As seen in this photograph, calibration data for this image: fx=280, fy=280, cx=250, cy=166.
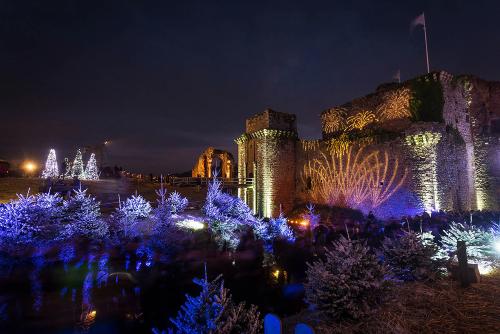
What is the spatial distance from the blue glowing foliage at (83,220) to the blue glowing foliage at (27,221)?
63 cm

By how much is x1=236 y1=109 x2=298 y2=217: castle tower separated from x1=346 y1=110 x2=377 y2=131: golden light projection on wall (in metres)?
4.32

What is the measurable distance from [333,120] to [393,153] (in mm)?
6599

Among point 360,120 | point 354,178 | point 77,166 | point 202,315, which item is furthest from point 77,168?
point 202,315

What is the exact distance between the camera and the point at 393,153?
55.7 ft

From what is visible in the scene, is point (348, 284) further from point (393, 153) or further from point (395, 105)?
point (395, 105)

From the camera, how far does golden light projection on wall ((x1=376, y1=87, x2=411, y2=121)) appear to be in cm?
1755

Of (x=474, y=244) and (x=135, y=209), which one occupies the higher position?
(x=135, y=209)

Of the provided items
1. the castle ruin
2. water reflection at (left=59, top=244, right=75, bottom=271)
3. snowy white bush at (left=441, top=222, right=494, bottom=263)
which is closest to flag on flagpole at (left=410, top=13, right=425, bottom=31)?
the castle ruin

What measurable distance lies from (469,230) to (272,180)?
48.1ft

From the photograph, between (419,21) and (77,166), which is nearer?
(419,21)

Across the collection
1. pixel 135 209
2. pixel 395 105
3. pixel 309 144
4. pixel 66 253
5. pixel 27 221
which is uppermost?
pixel 395 105

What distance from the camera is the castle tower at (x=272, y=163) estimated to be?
71.8ft

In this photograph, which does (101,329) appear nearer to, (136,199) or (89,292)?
(89,292)

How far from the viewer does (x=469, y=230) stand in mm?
8023
